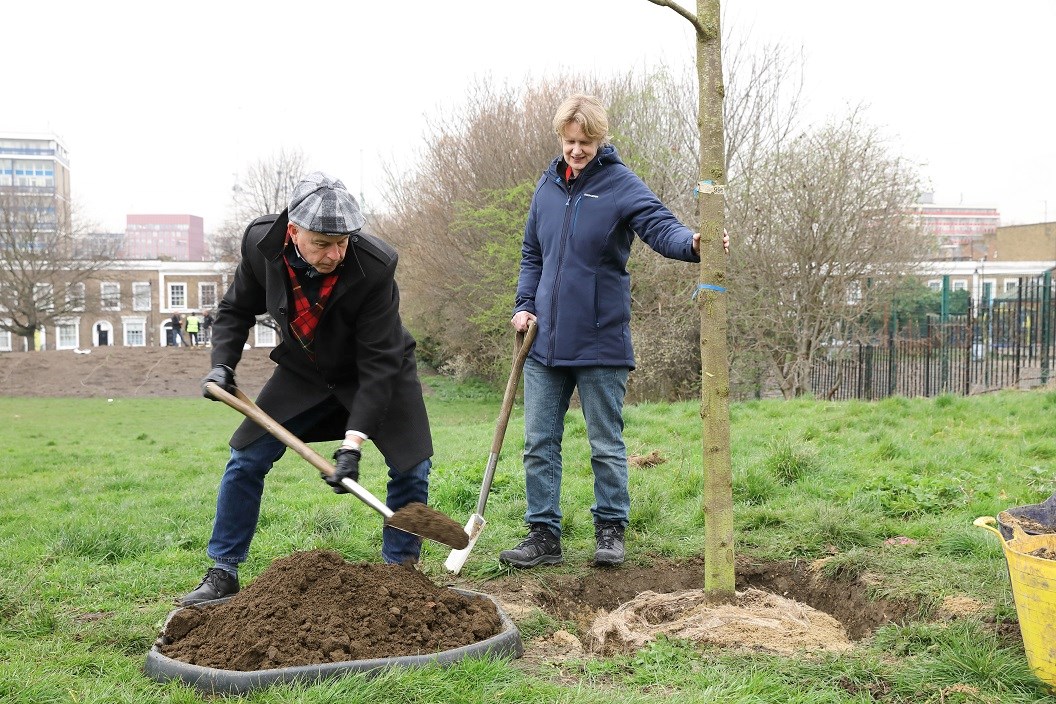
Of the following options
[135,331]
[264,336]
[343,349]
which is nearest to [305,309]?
[343,349]

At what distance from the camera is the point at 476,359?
94.2 feet

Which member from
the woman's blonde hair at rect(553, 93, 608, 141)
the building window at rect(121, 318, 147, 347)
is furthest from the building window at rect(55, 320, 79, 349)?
the woman's blonde hair at rect(553, 93, 608, 141)

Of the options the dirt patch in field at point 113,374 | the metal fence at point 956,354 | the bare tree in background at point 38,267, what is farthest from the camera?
the bare tree in background at point 38,267

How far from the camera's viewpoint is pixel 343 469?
3.54 metres

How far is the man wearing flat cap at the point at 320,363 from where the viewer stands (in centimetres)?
375

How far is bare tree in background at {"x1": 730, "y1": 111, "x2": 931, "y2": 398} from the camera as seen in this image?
53.5 ft

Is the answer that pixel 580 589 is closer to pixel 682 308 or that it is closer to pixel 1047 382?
pixel 1047 382

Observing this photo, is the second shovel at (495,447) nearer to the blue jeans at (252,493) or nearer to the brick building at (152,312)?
the blue jeans at (252,493)

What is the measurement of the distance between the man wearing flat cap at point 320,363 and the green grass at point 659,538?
62 centimetres

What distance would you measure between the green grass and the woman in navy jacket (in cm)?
31

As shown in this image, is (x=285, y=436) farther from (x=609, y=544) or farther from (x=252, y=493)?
(x=609, y=544)

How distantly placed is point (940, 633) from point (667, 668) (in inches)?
40.0

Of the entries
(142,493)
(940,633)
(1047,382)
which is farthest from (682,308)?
(940,633)

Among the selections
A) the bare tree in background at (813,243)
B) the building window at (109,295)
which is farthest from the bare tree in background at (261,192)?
the bare tree in background at (813,243)
